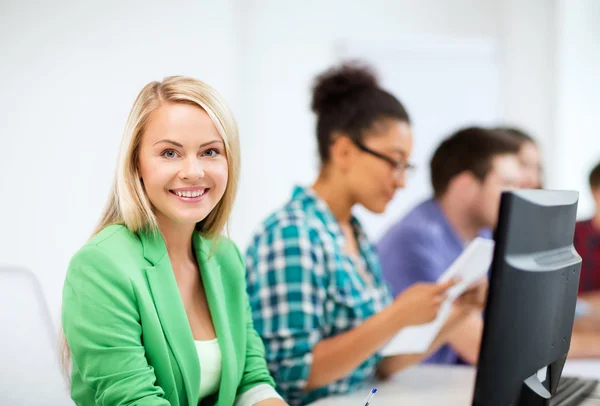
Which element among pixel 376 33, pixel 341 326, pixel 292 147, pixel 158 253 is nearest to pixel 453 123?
pixel 376 33

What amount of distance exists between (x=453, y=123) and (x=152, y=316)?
360 centimetres

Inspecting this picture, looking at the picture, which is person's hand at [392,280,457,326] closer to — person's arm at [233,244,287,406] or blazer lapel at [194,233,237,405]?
person's arm at [233,244,287,406]

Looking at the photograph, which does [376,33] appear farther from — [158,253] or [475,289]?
[158,253]

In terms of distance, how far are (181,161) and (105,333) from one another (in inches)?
12.3

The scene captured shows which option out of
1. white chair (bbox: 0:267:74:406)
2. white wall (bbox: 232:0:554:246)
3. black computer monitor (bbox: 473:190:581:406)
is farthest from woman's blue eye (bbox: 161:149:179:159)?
white wall (bbox: 232:0:554:246)

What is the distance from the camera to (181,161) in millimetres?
1182

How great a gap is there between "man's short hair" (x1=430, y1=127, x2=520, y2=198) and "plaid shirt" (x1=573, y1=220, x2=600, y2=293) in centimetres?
57

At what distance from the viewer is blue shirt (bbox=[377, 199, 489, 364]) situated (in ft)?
7.59

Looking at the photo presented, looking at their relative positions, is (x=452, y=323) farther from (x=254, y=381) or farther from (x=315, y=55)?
(x=315, y=55)

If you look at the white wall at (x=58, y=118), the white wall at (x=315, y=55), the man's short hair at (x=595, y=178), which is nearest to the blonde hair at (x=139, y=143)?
the white wall at (x=58, y=118)

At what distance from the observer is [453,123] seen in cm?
445

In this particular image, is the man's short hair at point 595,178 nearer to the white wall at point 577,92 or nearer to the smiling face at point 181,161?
the white wall at point 577,92

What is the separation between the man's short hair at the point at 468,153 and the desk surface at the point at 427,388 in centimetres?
75

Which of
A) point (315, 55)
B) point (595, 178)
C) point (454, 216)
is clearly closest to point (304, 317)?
point (454, 216)
